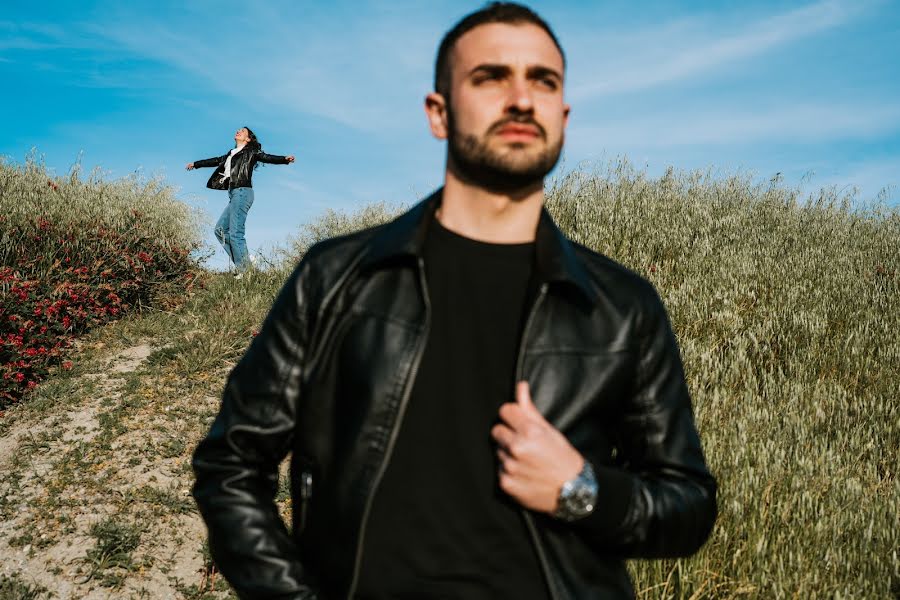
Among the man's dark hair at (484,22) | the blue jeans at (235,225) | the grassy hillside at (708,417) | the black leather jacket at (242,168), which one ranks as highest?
the black leather jacket at (242,168)

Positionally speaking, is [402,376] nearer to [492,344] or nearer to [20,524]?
[492,344]

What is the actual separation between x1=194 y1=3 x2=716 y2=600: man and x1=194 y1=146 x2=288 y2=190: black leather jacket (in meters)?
10.0

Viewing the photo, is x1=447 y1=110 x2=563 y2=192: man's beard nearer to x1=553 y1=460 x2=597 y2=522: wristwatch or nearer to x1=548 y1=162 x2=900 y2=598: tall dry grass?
x1=553 y1=460 x2=597 y2=522: wristwatch

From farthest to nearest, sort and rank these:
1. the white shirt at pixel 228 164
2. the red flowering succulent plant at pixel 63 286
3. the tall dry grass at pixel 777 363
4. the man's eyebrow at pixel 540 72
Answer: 1. the white shirt at pixel 228 164
2. the red flowering succulent plant at pixel 63 286
3. the tall dry grass at pixel 777 363
4. the man's eyebrow at pixel 540 72

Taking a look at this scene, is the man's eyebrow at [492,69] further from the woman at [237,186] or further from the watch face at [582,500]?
the woman at [237,186]

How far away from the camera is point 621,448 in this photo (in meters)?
1.72

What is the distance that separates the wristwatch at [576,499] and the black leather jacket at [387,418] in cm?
3

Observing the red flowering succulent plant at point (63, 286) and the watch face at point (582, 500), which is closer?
the watch face at point (582, 500)

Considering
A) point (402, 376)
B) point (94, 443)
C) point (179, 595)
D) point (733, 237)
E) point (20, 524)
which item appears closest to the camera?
point (402, 376)

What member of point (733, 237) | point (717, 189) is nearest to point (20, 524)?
point (733, 237)

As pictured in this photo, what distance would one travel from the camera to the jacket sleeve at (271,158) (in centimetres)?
1112

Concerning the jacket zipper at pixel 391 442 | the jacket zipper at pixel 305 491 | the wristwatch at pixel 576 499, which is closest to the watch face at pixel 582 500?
the wristwatch at pixel 576 499

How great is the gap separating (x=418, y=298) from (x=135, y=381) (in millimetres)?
6118

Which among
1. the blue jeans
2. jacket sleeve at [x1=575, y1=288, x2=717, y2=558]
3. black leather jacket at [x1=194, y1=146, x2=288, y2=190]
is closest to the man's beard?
jacket sleeve at [x1=575, y1=288, x2=717, y2=558]
